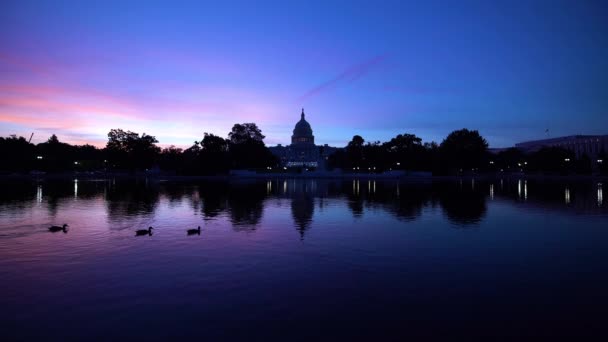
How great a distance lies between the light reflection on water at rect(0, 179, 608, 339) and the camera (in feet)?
31.5

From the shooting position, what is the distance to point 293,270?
1289cm

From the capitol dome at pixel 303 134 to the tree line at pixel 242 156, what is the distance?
5451cm

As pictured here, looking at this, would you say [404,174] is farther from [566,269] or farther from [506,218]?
[566,269]

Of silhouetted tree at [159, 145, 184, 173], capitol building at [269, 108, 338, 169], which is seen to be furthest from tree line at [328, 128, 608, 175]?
silhouetted tree at [159, 145, 184, 173]

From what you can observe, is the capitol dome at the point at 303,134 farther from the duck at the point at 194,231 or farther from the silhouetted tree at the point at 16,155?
the duck at the point at 194,231

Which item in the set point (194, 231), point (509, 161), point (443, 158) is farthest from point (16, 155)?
point (509, 161)

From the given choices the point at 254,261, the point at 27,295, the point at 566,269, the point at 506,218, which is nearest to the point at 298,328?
the point at 254,261

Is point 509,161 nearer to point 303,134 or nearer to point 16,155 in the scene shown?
point 303,134

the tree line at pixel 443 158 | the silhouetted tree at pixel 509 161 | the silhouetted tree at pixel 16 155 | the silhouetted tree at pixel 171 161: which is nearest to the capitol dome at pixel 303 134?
the tree line at pixel 443 158

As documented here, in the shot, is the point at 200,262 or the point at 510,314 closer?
the point at 510,314

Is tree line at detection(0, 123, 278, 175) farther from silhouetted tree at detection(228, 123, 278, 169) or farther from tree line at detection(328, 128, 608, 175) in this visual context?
tree line at detection(328, 128, 608, 175)

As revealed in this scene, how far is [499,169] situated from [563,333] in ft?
469

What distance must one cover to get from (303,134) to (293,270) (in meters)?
162

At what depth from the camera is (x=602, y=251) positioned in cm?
1574
